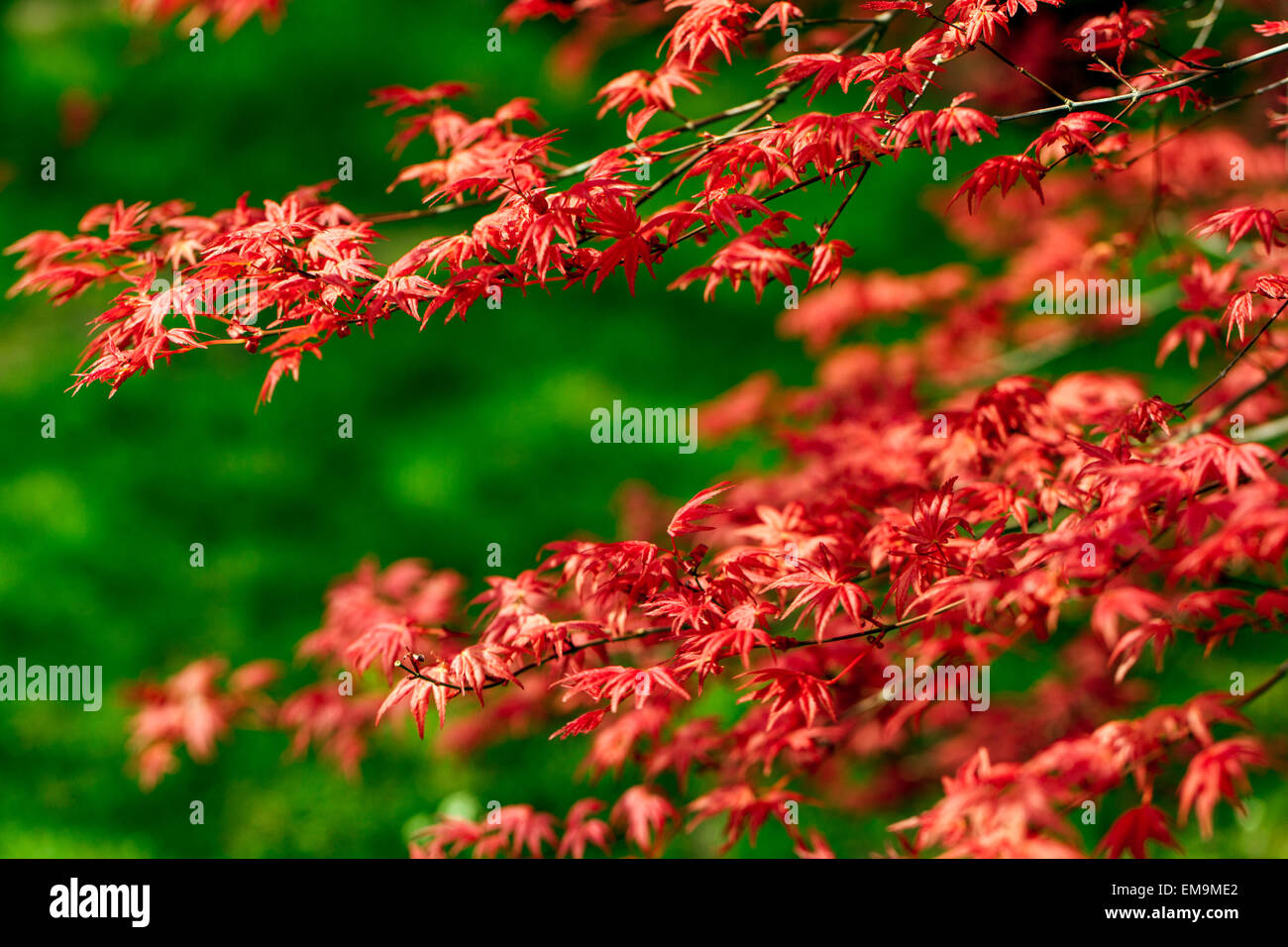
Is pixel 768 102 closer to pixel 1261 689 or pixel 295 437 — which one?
pixel 1261 689

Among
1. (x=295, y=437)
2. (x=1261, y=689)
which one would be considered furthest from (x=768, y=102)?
(x=295, y=437)

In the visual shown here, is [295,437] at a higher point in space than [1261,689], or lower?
higher

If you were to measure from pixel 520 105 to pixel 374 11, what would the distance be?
529 centimetres

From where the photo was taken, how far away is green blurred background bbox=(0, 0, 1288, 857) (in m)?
4.21

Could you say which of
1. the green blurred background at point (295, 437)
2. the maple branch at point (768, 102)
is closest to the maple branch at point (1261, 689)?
the maple branch at point (768, 102)

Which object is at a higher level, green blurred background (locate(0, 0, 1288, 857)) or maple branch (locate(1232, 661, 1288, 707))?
green blurred background (locate(0, 0, 1288, 857))

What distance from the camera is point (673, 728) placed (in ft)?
10.6

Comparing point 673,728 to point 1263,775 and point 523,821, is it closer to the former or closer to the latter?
point 523,821

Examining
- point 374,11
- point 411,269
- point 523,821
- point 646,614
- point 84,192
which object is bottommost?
point 523,821

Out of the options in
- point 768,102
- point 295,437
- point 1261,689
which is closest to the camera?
point 1261,689

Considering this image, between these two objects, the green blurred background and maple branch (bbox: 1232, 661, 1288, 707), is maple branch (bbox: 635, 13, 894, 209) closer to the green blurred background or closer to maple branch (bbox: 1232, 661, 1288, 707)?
maple branch (bbox: 1232, 661, 1288, 707)

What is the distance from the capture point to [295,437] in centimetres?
561

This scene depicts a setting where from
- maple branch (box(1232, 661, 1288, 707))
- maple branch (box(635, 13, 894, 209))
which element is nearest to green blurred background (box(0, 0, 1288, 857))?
maple branch (box(1232, 661, 1288, 707))
